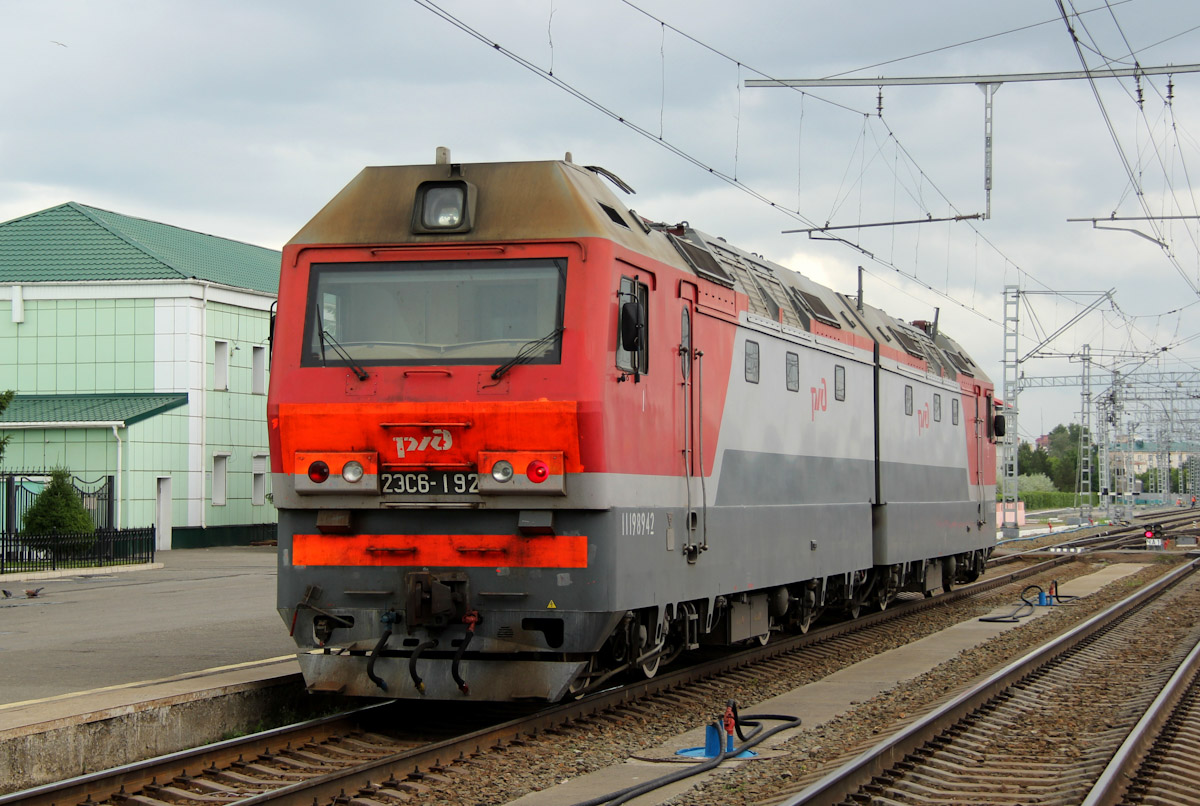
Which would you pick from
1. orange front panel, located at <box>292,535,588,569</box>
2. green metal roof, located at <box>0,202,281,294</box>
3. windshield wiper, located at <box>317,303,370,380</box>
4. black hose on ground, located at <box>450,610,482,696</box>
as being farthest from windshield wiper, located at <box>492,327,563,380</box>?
green metal roof, located at <box>0,202,281,294</box>

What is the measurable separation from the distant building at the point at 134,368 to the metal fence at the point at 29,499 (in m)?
2.31

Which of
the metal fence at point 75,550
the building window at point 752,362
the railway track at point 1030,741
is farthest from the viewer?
the metal fence at point 75,550

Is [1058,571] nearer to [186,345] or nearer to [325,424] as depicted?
[186,345]

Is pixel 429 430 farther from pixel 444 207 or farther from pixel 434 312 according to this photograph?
pixel 444 207

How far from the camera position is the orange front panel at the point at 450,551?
9414 mm

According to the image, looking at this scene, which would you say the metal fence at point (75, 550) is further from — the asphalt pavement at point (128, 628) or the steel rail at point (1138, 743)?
the steel rail at point (1138, 743)

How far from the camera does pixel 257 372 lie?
3812 centimetres

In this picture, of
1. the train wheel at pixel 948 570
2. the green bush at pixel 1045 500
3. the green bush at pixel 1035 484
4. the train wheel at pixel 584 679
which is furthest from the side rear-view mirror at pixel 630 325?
the green bush at pixel 1035 484

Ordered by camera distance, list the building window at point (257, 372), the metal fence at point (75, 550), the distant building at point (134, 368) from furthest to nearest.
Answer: the building window at point (257, 372) → the distant building at point (134, 368) → the metal fence at point (75, 550)

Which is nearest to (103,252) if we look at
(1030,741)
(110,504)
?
(110,504)

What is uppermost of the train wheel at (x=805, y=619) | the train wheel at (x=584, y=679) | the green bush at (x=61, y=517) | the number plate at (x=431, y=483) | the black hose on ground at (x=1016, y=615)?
the number plate at (x=431, y=483)

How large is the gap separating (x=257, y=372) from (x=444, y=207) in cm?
2938

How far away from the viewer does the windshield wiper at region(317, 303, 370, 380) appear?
31.6 feet

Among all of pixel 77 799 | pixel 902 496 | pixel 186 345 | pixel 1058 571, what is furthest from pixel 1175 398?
pixel 77 799
